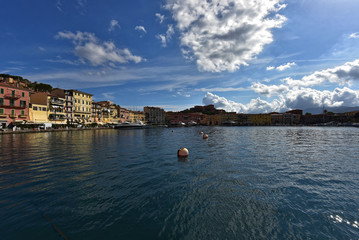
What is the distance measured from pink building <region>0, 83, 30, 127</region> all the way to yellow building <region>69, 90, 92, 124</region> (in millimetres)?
20279

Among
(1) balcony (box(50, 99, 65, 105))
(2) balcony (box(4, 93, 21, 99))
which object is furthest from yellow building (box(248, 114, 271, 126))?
(2) balcony (box(4, 93, 21, 99))

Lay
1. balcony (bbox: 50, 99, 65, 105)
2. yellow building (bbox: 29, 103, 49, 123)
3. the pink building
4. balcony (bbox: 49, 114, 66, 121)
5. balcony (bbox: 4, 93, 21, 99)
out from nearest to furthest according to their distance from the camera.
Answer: the pink building, balcony (bbox: 4, 93, 21, 99), yellow building (bbox: 29, 103, 49, 123), balcony (bbox: 49, 114, 66, 121), balcony (bbox: 50, 99, 65, 105)

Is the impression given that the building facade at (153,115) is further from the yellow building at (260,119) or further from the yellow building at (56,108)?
the yellow building at (260,119)

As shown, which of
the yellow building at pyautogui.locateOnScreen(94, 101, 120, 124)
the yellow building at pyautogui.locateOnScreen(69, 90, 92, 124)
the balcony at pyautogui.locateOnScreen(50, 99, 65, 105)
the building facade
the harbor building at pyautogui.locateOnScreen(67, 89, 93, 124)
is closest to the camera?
the balcony at pyautogui.locateOnScreen(50, 99, 65, 105)

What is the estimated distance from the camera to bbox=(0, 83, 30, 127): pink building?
4300 cm

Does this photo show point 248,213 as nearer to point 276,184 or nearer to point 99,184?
point 276,184

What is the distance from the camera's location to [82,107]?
237ft

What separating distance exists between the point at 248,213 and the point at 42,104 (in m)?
68.2

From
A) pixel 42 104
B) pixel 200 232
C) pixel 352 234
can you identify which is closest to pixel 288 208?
pixel 352 234

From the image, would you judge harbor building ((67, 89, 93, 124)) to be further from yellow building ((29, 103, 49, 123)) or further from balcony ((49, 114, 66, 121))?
yellow building ((29, 103, 49, 123))

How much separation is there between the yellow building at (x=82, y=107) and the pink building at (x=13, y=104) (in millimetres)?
20279

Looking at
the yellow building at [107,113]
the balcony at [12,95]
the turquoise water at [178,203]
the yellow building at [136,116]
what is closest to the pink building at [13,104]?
the balcony at [12,95]

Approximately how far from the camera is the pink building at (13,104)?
4300 cm

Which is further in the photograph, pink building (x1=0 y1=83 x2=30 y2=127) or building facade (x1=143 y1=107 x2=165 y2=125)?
building facade (x1=143 y1=107 x2=165 y2=125)
